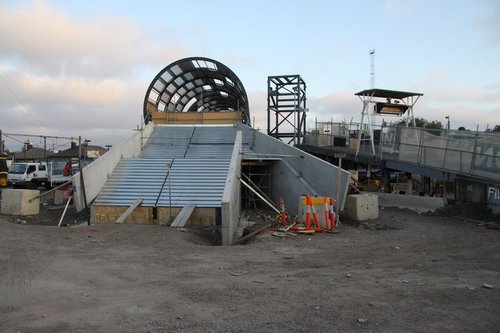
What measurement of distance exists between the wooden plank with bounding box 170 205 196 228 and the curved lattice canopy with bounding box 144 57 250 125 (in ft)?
54.5

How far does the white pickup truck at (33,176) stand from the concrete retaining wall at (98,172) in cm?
1392

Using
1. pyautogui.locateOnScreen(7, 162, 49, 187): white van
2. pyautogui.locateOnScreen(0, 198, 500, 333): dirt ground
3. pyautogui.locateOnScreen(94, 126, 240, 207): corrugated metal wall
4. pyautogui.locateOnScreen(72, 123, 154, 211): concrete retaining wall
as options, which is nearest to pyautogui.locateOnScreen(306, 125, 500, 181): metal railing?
pyautogui.locateOnScreen(0, 198, 500, 333): dirt ground

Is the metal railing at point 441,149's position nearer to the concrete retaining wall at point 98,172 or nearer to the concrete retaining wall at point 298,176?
the concrete retaining wall at point 298,176

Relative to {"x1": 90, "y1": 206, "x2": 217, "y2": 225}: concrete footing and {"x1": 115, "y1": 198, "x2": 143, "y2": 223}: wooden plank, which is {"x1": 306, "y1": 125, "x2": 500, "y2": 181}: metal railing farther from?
{"x1": 115, "y1": 198, "x2": 143, "y2": 223}: wooden plank

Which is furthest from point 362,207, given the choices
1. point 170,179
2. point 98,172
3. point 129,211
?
point 98,172

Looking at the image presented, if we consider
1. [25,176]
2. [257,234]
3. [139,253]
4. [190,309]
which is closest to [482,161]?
[257,234]

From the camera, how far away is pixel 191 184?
16.8 m

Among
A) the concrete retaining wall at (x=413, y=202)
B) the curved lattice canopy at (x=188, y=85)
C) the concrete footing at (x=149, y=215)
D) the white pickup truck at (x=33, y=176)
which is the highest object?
the curved lattice canopy at (x=188, y=85)

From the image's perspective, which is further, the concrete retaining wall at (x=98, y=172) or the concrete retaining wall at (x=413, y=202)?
the concrete retaining wall at (x=413, y=202)

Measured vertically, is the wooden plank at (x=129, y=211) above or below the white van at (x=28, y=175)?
above

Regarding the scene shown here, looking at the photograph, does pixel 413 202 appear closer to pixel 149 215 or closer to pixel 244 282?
pixel 149 215

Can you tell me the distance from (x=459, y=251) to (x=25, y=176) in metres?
32.2

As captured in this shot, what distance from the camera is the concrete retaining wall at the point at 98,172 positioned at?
15709 mm

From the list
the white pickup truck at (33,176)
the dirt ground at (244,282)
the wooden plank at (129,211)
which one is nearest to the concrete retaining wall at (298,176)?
the dirt ground at (244,282)
